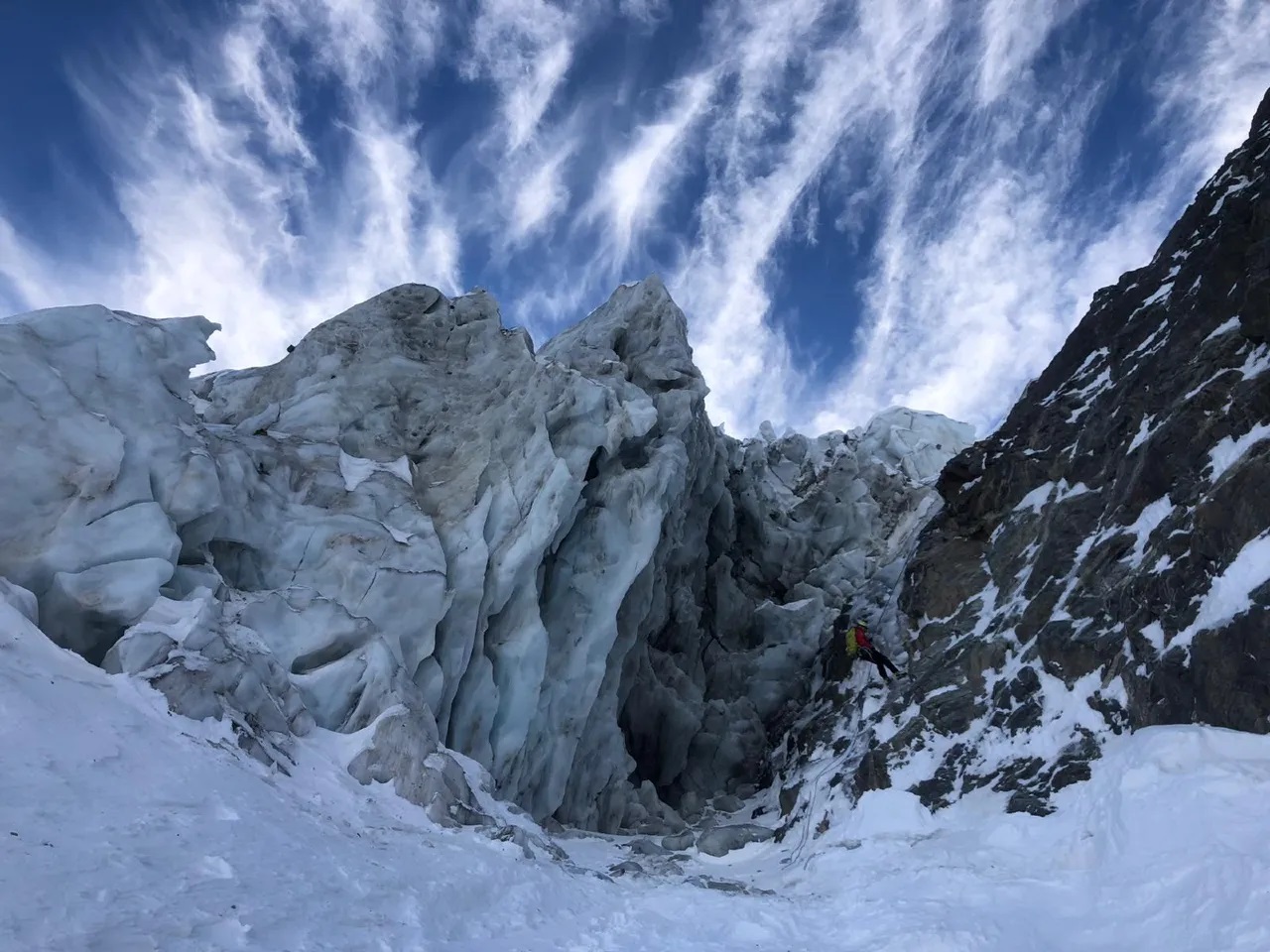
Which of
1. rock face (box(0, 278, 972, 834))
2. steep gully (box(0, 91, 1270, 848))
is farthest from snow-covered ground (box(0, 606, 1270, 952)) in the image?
rock face (box(0, 278, 972, 834))

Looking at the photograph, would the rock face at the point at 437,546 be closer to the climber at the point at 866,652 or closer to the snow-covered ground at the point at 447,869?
the snow-covered ground at the point at 447,869

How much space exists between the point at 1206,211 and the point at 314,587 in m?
24.1

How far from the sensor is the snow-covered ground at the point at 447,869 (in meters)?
6.77

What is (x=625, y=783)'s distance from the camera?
29.6m

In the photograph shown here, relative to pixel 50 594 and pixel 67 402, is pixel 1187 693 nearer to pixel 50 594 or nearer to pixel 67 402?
pixel 50 594

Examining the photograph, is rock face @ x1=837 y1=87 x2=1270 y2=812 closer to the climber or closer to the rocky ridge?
the rocky ridge

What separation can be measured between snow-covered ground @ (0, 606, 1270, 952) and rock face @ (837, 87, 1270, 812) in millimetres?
1736

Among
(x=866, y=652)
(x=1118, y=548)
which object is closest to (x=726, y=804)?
(x=866, y=652)

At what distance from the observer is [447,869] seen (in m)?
10.7

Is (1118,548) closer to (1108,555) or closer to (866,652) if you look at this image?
(1108,555)

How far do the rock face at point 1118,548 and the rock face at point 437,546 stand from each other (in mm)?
10164

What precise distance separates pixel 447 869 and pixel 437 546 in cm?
1351

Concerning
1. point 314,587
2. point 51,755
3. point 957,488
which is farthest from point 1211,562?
point 314,587

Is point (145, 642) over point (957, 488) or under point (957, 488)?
under
